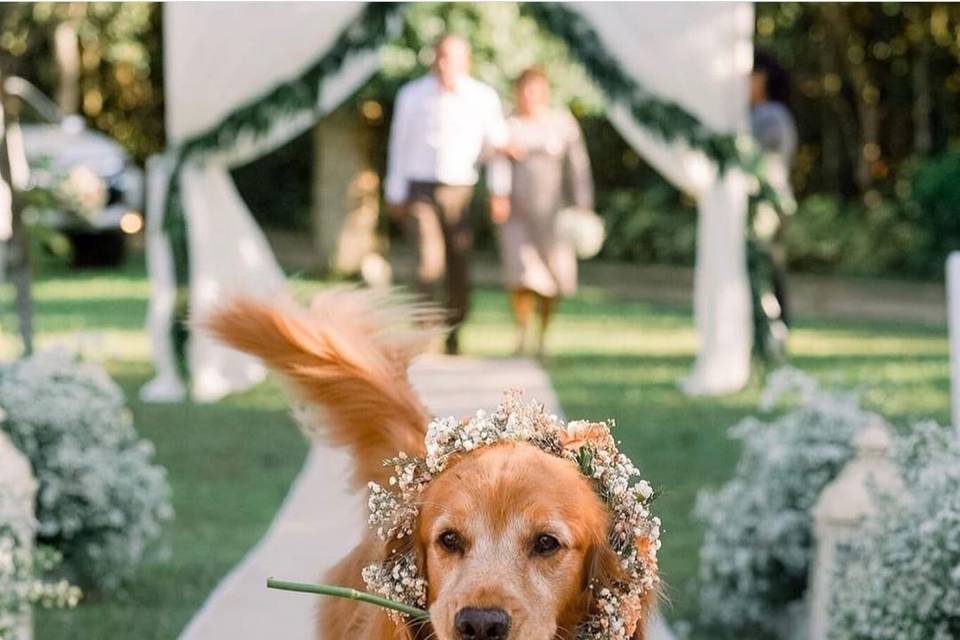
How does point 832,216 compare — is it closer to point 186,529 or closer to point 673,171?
point 673,171

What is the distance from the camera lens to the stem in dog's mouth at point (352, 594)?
3.93 metres

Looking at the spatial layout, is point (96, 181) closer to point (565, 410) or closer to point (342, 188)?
point (342, 188)

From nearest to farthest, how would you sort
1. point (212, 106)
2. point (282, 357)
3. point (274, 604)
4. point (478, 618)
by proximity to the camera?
point (478, 618) < point (282, 357) < point (274, 604) < point (212, 106)

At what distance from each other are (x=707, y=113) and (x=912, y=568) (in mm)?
6957

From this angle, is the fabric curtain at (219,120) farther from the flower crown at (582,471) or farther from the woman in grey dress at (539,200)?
the flower crown at (582,471)

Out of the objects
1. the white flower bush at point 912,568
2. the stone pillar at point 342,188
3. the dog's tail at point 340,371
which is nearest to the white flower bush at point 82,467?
the dog's tail at point 340,371

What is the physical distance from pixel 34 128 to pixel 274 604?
17.6 meters

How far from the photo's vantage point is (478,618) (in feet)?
12.2

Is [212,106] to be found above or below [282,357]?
above

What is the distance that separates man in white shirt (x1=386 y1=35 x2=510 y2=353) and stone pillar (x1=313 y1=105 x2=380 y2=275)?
8767mm

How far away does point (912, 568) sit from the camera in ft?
17.5

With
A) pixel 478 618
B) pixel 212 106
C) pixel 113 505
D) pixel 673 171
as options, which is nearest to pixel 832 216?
pixel 673 171

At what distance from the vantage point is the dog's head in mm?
3824

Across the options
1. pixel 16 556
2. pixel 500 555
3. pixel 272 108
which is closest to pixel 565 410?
pixel 272 108
